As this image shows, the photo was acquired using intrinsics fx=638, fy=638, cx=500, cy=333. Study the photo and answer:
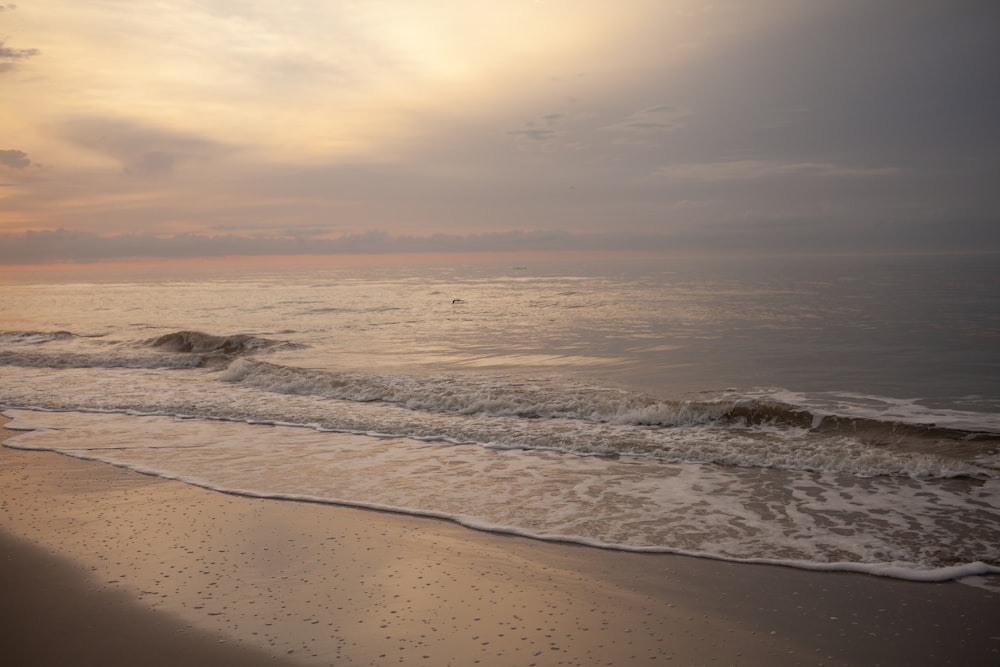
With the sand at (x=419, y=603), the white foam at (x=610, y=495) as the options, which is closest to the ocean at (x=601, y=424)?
the white foam at (x=610, y=495)

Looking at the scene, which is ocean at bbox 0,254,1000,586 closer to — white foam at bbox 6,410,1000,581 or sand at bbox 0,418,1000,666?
white foam at bbox 6,410,1000,581

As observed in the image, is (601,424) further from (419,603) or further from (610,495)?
(419,603)

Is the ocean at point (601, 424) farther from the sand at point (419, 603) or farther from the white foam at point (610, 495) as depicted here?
the sand at point (419, 603)

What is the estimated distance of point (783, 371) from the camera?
17516 millimetres

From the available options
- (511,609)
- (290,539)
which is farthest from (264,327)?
(511,609)

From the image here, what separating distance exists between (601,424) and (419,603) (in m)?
8.02

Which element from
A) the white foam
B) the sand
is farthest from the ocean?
the sand

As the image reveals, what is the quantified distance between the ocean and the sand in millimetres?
571

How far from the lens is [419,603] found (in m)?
5.25

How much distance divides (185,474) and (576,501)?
18.6ft

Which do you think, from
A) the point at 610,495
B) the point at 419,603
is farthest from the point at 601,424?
the point at 419,603

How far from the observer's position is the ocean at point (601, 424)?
7410 mm

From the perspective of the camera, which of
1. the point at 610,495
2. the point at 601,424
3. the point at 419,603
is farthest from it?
the point at 601,424

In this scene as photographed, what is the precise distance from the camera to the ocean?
292 inches
